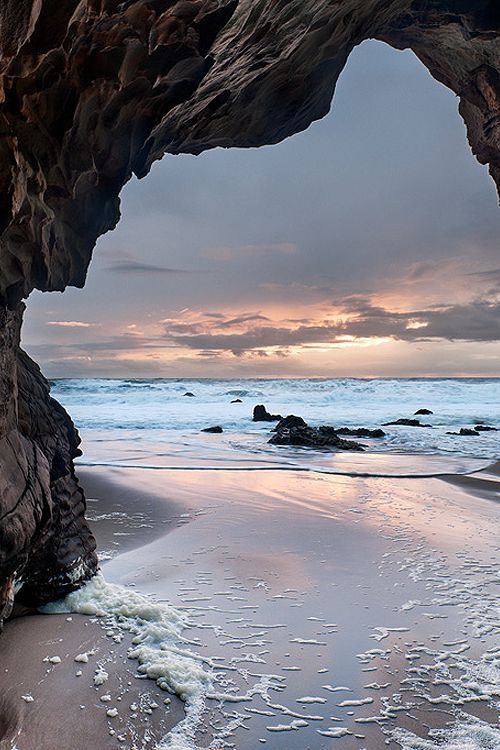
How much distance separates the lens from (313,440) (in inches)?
474

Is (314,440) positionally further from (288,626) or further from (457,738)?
(457,738)

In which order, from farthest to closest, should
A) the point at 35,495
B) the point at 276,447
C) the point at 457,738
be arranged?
1. the point at 276,447
2. the point at 35,495
3. the point at 457,738

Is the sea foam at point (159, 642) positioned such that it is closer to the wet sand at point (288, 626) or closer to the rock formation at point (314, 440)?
the wet sand at point (288, 626)

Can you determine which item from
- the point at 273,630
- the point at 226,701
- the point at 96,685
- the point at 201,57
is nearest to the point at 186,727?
the point at 226,701

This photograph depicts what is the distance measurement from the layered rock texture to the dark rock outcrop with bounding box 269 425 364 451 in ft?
26.9

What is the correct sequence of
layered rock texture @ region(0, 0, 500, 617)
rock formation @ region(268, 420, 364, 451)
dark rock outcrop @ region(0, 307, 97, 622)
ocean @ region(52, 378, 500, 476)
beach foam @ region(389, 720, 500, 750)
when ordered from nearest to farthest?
beach foam @ region(389, 720, 500, 750), layered rock texture @ region(0, 0, 500, 617), dark rock outcrop @ region(0, 307, 97, 622), ocean @ region(52, 378, 500, 476), rock formation @ region(268, 420, 364, 451)

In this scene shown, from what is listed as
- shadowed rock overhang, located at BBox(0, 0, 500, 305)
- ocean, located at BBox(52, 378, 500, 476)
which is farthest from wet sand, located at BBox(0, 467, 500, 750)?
ocean, located at BBox(52, 378, 500, 476)

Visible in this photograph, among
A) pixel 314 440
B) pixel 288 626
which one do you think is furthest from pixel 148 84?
pixel 314 440

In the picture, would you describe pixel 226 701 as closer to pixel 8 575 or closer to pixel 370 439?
pixel 8 575

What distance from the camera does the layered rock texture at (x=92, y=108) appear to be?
6.79 ft

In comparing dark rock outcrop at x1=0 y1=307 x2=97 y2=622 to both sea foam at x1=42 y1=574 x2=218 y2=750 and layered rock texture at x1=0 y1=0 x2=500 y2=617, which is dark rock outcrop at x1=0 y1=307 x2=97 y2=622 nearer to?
layered rock texture at x1=0 y1=0 x2=500 y2=617

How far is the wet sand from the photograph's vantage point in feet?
6.86

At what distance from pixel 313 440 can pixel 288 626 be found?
9222 mm

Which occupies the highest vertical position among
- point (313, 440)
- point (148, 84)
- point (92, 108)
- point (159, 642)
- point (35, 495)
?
point (148, 84)
